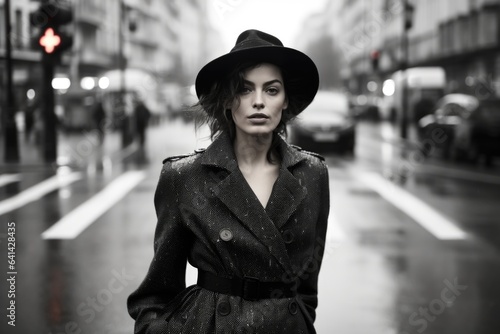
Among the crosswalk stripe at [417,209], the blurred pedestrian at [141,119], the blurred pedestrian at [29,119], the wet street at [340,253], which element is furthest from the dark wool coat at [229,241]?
the blurred pedestrian at [29,119]

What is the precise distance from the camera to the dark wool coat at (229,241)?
8.68 ft

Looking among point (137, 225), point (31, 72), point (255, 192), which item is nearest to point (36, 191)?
point (137, 225)

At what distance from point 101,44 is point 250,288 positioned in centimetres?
6521

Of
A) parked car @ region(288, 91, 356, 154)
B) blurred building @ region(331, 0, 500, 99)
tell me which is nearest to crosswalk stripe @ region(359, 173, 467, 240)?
parked car @ region(288, 91, 356, 154)

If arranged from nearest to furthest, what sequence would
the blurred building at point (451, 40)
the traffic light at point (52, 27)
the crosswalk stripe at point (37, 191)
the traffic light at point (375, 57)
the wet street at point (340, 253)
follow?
the wet street at point (340, 253)
the crosswalk stripe at point (37, 191)
the traffic light at point (52, 27)
the traffic light at point (375, 57)
the blurred building at point (451, 40)

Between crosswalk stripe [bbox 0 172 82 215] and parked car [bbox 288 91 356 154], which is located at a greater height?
parked car [bbox 288 91 356 154]

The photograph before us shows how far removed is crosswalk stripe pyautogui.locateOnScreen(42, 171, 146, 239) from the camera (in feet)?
33.6

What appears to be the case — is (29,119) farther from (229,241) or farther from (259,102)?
(229,241)

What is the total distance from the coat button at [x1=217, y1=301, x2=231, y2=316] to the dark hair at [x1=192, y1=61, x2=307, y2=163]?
0.53m

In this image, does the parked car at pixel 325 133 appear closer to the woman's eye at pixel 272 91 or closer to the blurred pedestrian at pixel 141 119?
the blurred pedestrian at pixel 141 119

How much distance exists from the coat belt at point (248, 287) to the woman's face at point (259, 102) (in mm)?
488

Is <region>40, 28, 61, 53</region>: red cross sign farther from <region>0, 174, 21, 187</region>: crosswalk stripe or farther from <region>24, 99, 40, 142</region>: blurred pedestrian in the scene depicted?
<region>24, 99, 40, 142</region>: blurred pedestrian

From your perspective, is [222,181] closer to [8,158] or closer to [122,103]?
[8,158]

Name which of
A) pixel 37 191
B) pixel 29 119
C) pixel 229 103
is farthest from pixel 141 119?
pixel 229 103
